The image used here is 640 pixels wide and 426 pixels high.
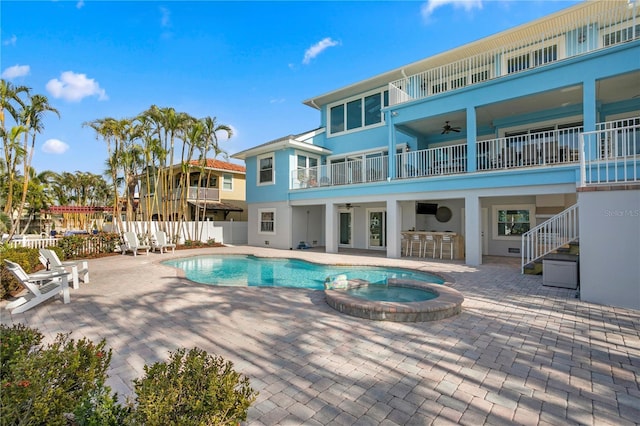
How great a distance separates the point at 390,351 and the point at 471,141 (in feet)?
32.0

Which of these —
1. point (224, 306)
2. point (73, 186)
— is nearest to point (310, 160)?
point (224, 306)

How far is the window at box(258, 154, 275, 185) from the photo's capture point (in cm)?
1847

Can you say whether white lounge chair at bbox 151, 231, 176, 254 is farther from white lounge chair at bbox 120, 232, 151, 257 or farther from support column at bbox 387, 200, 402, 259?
support column at bbox 387, 200, 402, 259

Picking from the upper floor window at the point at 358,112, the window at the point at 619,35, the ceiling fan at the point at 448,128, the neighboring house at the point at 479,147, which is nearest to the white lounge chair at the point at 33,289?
the neighboring house at the point at 479,147

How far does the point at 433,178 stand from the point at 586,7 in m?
7.66

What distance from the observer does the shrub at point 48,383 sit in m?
1.87

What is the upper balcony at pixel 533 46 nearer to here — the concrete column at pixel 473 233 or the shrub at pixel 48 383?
the concrete column at pixel 473 233

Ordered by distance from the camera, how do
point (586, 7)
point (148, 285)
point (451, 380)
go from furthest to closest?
point (586, 7) → point (148, 285) → point (451, 380)

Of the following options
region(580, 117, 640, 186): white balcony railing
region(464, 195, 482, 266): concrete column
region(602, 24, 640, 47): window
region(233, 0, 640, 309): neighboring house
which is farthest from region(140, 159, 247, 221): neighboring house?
region(602, 24, 640, 47): window

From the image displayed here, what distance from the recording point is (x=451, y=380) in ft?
10.8

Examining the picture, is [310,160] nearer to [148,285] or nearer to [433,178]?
[433,178]

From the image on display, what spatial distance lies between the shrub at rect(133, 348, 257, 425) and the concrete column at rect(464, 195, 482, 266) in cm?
1086

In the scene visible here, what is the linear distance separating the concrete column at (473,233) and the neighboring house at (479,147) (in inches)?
1.9

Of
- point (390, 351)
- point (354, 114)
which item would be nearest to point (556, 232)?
point (390, 351)
